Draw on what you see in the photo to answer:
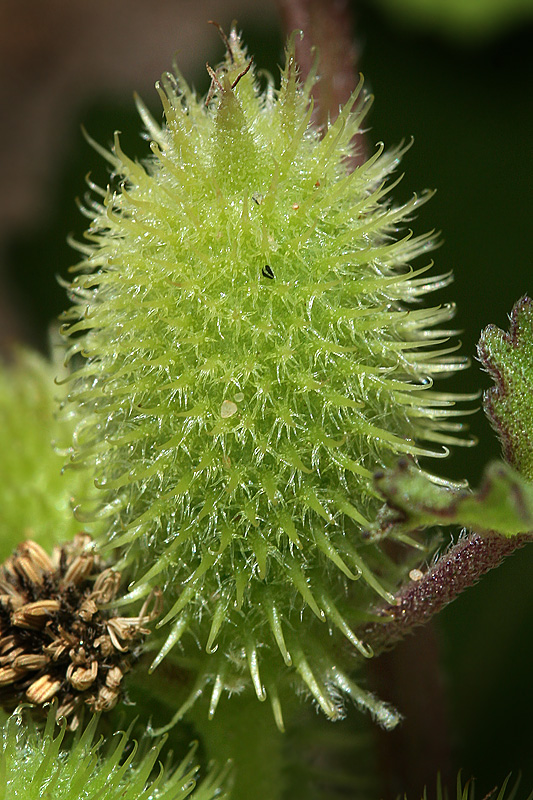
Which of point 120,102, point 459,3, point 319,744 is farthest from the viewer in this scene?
point 120,102

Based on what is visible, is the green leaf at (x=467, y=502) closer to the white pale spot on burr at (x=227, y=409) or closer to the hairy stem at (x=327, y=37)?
the white pale spot on burr at (x=227, y=409)

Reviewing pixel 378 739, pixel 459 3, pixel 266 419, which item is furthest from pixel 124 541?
pixel 459 3

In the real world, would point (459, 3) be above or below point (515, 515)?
above

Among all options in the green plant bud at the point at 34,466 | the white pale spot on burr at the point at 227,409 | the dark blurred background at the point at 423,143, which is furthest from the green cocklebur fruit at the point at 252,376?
the dark blurred background at the point at 423,143

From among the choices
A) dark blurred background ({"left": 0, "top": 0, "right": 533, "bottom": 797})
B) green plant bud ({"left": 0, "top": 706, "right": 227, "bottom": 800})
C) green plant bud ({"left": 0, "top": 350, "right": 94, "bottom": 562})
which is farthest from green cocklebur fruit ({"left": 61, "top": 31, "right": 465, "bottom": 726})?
dark blurred background ({"left": 0, "top": 0, "right": 533, "bottom": 797})

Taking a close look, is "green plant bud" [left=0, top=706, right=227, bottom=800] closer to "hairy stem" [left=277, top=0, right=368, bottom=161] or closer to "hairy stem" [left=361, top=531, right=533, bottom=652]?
"hairy stem" [left=361, top=531, right=533, bottom=652]

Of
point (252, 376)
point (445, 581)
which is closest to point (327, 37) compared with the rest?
point (252, 376)

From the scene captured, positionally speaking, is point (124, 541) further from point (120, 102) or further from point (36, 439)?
point (120, 102)

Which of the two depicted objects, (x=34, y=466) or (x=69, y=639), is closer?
(x=69, y=639)

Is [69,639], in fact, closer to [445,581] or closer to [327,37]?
[445,581]
